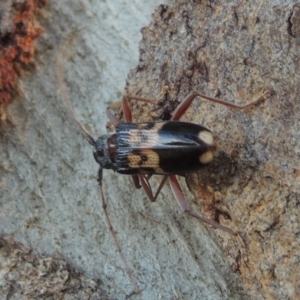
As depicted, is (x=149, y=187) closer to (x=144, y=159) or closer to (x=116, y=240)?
(x=144, y=159)

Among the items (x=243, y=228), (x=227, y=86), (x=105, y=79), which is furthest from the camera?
(x=105, y=79)

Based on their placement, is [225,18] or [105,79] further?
[105,79]

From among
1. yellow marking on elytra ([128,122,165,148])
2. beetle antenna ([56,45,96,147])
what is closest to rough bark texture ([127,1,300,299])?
yellow marking on elytra ([128,122,165,148])

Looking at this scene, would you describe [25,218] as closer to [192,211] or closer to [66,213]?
Answer: [66,213]

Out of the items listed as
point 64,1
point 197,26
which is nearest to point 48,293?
point 197,26

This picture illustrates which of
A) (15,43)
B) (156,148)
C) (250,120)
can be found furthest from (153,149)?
(15,43)

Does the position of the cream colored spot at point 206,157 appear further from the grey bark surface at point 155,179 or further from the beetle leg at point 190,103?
the beetle leg at point 190,103

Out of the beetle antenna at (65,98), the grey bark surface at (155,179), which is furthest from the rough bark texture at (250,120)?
the beetle antenna at (65,98)
